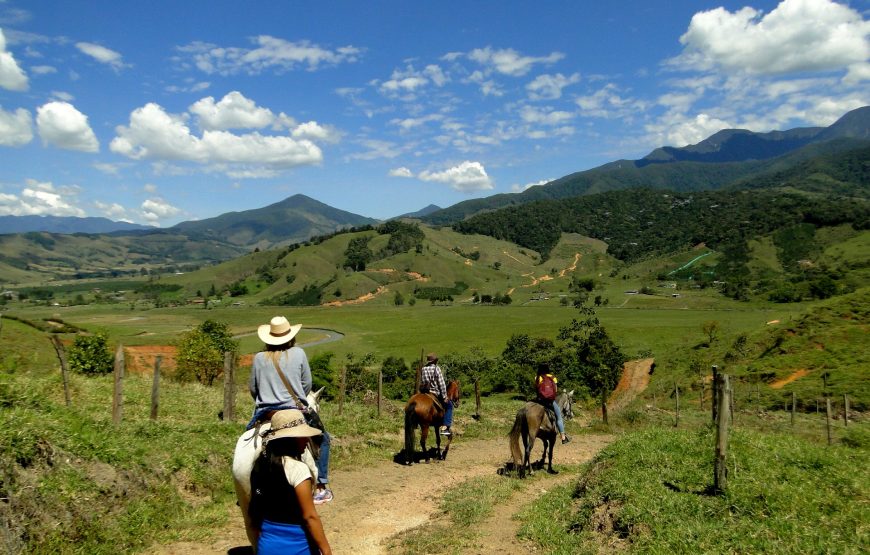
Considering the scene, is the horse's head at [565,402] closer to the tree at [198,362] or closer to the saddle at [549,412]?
the saddle at [549,412]

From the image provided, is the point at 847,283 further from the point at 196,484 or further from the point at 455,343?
the point at 196,484

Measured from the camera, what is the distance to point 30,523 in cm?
639

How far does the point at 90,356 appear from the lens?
23.0m

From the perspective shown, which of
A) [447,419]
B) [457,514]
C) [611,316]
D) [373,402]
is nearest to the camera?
[457,514]

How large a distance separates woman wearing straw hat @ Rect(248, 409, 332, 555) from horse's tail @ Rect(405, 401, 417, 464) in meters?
9.25

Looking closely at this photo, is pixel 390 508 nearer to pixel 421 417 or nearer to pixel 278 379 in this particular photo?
pixel 421 417

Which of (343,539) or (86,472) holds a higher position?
(86,472)

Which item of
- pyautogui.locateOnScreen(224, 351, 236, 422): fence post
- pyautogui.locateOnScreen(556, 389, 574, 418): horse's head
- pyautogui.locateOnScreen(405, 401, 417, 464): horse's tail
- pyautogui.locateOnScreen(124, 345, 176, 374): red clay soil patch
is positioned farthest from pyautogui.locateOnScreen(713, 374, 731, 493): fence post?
pyautogui.locateOnScreen(124, 345, 176, 374): red clay soil patch

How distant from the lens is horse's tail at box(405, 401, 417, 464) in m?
13.1

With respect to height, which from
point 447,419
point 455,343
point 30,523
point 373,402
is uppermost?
point 30,523

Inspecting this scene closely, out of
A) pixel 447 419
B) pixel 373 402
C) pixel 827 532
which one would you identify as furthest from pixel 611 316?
pixel 827 532

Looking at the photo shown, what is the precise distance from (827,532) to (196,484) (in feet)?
30.7

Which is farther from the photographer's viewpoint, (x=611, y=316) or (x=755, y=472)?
(x=611, y=316)

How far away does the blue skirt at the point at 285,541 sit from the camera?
398 cm
